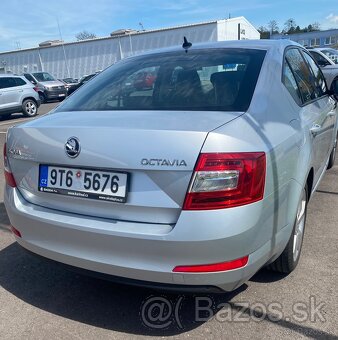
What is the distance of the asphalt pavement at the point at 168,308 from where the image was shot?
7.93 feet

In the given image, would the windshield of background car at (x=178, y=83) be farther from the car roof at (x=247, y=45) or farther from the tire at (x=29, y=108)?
the tire at (x=29, y=108)

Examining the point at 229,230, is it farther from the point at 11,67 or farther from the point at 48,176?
the point at 11,67

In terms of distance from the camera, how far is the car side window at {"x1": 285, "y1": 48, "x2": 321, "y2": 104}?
10.7 ft

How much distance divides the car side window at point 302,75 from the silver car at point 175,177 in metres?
0.41

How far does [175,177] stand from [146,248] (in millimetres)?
403

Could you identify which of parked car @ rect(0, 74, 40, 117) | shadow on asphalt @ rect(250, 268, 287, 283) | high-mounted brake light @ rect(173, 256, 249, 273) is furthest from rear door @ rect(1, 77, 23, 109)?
high-mounted brake light @ rect(173, 256, 249, 273)

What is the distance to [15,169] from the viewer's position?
2.63 meters

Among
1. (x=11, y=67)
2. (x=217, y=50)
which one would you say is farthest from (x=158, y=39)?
(x=217, y=50)

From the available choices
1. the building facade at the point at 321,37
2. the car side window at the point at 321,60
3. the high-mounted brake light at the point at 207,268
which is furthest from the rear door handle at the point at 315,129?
the building facade at the point at 321,37

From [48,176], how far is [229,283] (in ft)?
3.96

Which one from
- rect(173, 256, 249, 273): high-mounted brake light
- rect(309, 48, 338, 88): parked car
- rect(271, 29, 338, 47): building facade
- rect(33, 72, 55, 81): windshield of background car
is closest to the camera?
rect(173, 256, 249, 273): high-mounted brake light

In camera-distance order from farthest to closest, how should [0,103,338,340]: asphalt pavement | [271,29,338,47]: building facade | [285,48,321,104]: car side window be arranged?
[271,29,338,47]: building facade
[285,48,321,104]: car side window
[0,103,338,340]: asphalt pavement

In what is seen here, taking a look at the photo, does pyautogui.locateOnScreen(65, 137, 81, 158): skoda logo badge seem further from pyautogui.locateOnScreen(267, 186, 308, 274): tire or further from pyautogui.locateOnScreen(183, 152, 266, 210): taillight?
pyautogui.locateOnScreen(267, 186, 308, 274): tire

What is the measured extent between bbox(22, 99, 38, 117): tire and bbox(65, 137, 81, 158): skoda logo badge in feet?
45.2
